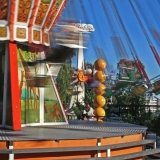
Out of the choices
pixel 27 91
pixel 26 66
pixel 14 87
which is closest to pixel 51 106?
pixel 27 91

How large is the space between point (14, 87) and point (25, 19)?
5.59 ft

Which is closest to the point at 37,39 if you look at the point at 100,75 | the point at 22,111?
the point at 22,111

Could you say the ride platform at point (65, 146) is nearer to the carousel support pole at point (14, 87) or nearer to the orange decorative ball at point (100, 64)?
the carousel support pole at point (14, 87)

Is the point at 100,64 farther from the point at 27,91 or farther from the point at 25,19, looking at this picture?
the point at 25,19

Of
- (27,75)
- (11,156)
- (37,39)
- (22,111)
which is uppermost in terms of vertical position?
(37,39)

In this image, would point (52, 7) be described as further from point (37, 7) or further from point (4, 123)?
point (4, 123)

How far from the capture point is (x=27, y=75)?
10133 millimetres

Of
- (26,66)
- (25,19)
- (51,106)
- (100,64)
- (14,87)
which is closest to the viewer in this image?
(14,87)

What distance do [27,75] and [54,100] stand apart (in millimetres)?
1158

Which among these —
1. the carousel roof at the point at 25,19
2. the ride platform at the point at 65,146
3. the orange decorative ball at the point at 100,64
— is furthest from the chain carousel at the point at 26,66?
the orange decorative ball at the point at 100,64

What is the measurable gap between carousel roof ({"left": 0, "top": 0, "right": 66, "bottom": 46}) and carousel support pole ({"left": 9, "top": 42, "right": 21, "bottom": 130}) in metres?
0.36

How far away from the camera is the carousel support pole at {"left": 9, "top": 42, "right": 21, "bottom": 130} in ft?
30.1

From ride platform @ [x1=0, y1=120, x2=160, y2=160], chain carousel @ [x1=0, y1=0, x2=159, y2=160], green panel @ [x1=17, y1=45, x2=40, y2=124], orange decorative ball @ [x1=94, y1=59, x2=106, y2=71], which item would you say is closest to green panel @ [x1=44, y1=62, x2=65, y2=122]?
chain carousel @ [x1=0, y1=0, x2=159, y2=160]

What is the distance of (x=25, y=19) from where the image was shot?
9539 mm
